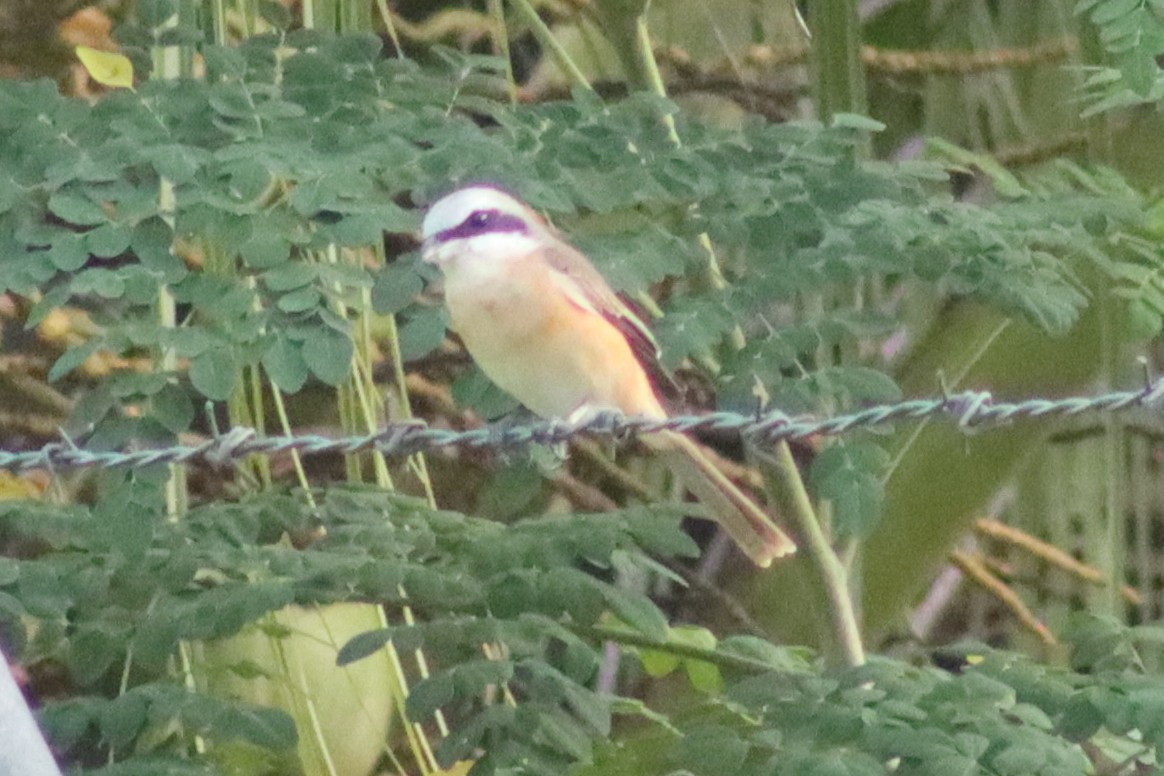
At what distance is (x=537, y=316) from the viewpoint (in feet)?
6.18

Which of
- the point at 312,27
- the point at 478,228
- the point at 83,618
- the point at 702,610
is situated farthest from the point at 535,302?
the point at 702,610

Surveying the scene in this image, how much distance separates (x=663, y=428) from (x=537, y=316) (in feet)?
2.01

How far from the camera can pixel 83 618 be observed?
5.53ft

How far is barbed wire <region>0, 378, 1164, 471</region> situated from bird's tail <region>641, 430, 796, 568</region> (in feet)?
1.80

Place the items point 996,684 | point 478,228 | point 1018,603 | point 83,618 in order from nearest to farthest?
point 996,684, point 83,618, point 478,228, point 1018,603

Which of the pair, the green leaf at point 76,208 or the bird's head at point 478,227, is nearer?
the green leaf at point 76,208

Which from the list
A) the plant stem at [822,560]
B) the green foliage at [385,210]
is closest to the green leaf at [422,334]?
the green foliage at [385,210]

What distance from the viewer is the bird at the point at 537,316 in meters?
1.81

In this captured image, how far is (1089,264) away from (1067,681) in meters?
0.65

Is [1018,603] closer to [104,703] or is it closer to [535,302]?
[535,302]

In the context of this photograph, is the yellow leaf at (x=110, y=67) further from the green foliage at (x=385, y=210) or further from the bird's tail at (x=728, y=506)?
the bird's tail at (x=728, y=506)

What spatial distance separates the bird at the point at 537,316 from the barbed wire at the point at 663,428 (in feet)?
1.41

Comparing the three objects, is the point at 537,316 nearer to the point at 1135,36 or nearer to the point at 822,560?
the point at 822,560

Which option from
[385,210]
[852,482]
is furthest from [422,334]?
[852,482]
